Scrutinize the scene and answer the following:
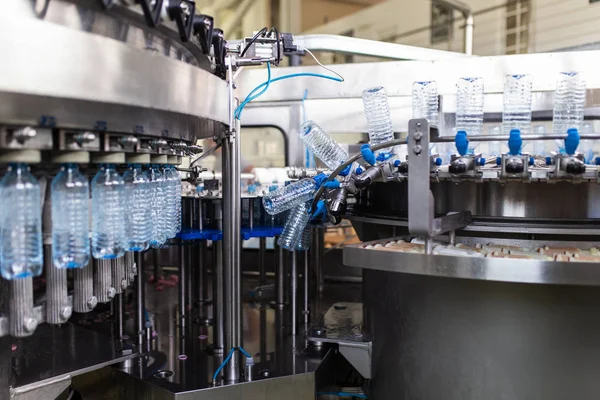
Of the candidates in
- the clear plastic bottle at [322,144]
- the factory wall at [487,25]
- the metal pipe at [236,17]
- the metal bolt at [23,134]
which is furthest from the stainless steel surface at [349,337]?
the metal pipe at [236,17]

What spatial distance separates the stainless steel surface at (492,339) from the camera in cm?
165

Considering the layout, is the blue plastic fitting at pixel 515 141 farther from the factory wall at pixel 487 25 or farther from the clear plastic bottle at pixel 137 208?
the factory wall at pixel 487 25

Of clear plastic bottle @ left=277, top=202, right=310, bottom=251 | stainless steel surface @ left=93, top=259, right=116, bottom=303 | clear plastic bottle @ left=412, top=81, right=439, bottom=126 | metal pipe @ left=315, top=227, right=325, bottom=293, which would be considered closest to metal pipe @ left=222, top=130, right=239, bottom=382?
clear plastic bottle @ left=277, top=202, right=310, bottom=251

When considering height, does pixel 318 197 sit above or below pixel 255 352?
above

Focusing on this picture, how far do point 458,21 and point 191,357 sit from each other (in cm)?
614

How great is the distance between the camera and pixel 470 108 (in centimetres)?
225

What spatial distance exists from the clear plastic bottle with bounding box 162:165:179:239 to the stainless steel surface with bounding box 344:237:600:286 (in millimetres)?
665

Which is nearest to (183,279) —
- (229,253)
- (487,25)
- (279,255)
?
(279,255)

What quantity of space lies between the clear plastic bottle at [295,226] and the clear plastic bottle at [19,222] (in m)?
1.35

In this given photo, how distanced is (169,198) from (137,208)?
0.26m

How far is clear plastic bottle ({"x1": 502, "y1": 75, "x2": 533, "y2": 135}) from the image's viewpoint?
2.05 metres

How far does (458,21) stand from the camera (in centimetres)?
688

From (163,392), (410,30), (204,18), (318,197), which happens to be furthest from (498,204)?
(410,30)

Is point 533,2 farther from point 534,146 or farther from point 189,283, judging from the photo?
point 189,283
